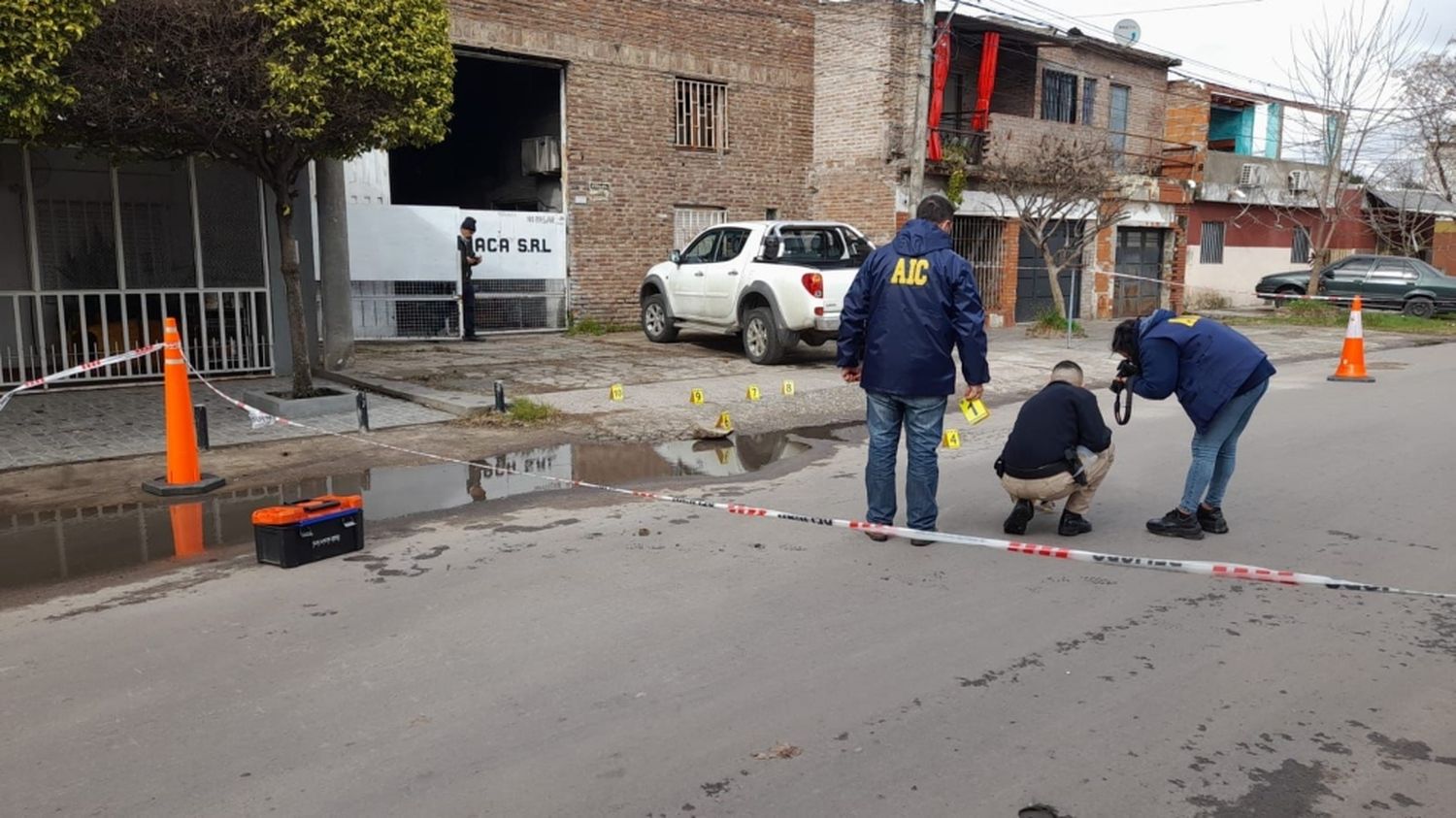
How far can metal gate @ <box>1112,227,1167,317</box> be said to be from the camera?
24.9 m

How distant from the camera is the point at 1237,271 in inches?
1147

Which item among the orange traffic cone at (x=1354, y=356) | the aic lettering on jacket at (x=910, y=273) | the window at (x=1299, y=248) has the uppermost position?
the window at (x=1299, y=248)

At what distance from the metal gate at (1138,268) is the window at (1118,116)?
5.75ft

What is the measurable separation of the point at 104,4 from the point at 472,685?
6.90m

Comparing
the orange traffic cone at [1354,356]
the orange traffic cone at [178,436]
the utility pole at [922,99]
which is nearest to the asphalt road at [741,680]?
the orange traffic cone at [178,436]

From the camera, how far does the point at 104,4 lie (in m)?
8.30

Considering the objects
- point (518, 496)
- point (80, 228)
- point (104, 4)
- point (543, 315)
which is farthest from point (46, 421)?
point (543, 315)

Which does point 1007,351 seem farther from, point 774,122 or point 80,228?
point 80,228

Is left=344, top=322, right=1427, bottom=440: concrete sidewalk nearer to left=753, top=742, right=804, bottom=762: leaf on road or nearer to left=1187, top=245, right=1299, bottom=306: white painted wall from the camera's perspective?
left=753, top=742, right=804, bottom=762: leaf on road

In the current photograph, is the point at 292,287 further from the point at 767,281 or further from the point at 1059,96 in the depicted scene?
the point at 1059,96

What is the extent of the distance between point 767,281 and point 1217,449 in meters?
8.28

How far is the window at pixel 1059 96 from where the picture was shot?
23.3 m

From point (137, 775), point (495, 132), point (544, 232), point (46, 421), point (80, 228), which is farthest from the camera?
point (495, 132)

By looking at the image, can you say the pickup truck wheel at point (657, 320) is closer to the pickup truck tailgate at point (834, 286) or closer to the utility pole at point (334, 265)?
the pickup truck tailgate at point (834, 286)
